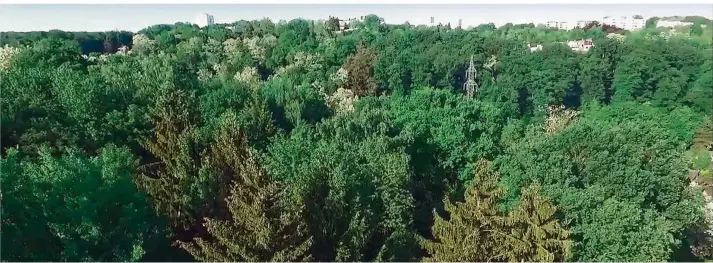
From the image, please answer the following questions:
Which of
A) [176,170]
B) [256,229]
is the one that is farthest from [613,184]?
[176,170]

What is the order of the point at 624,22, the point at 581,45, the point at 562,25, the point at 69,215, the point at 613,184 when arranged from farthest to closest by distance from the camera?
the point at 562,25 < the point at 624,22 < the point at 581,45 < the point at 613,184 < the point at 69,215

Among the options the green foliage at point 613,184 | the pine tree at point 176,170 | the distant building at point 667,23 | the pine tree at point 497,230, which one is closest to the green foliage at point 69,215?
the pine tree at point 176,170

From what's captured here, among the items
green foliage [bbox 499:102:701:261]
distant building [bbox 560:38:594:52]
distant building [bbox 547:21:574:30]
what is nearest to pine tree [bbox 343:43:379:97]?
distant building [bbox 560:38:594:52]

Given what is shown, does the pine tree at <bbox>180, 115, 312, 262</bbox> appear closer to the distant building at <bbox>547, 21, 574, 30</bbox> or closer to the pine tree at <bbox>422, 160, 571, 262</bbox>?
the pine tree at <bbox>422, 160, 571, 262</bbox>

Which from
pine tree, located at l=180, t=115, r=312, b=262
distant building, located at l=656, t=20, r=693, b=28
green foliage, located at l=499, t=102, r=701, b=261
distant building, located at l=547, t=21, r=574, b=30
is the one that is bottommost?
green foliage, located at l=499, t=102, r=701, b=261

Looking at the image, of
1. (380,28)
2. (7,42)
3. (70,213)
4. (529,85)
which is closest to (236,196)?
(70,213)

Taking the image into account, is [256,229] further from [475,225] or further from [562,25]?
[562,25]

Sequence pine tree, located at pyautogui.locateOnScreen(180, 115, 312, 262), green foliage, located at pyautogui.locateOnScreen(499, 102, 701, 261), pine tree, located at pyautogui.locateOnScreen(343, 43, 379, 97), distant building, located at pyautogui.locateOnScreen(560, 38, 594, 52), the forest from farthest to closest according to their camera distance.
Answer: distant building, located at pyautogui.locateOnScreen(560, 38, 594, 52) < pine tree, located at pyautogui.locateOnScreen(343, 43, 379, 97) < green foliage, located at pyautogui.locateOnScreen(499, 102, 701, 261) < the forest < pine tree, located at pyautogui.locateOnScreen(180, 115, 312, 262)

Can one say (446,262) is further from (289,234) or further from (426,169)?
(426,169)
